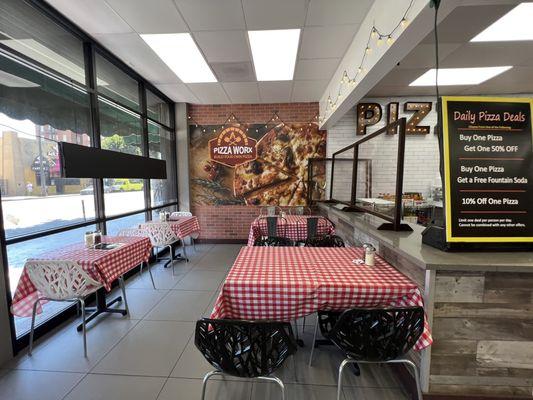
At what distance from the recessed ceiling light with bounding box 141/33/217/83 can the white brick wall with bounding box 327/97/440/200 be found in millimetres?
2760

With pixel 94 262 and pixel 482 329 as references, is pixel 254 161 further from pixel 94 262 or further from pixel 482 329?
pixel 482 329

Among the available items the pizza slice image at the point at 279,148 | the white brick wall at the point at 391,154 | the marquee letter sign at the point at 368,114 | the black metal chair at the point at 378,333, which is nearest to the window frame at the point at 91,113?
the pizza slice image at the point at 279,148

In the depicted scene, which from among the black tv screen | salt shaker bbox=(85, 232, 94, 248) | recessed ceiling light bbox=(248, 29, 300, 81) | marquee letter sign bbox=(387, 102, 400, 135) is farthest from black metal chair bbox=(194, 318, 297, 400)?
marquee letter sign bbox=(387, 102, 400, 135)

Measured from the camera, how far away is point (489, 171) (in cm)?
163

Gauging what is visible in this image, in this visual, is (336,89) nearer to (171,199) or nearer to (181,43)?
(181,43)

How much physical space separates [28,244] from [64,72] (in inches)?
71.7

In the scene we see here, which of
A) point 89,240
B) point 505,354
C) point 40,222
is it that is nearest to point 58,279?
point 89,240

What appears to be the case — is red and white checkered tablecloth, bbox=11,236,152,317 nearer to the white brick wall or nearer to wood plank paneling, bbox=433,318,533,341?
wood plank paneling, bbox=433,318,533,341

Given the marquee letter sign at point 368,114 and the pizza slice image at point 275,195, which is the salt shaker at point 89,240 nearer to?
the pizza slice image at point 275,195

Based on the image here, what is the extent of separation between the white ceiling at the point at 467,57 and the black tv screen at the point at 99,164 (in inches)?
155

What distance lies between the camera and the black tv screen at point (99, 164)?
2.45 meters

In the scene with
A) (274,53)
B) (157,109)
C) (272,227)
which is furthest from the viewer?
(157,109)

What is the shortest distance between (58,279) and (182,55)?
2907 mm

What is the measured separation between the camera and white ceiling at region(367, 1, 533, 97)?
254 cm
